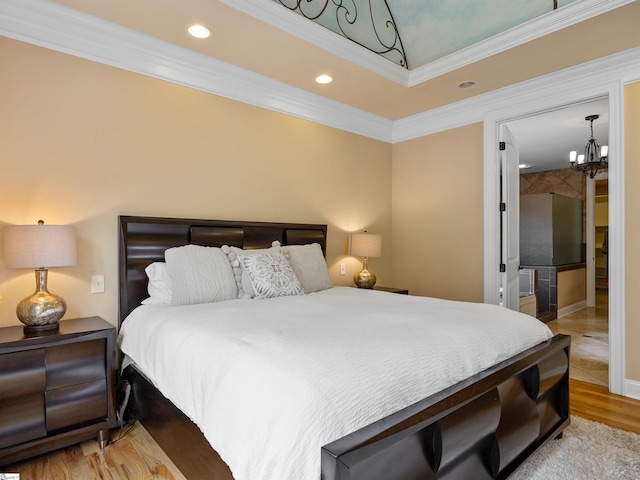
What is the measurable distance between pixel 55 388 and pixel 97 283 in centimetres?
74

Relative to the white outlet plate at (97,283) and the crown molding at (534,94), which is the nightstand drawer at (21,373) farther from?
the crown molding at (534,94)

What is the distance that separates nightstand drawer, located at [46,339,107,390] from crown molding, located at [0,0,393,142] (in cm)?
185

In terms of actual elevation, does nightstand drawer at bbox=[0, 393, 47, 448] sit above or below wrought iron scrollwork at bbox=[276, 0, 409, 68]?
below

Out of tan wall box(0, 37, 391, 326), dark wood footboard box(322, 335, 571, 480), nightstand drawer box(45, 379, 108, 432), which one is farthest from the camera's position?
tan wall box(0, 37, 391, 326)

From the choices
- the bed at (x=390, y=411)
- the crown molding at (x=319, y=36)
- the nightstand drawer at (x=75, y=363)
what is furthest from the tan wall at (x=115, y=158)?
the crown molding at (x=319, y=36)

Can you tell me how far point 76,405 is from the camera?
80.9 inches

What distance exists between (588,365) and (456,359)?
2.94 m

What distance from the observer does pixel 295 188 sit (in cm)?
366

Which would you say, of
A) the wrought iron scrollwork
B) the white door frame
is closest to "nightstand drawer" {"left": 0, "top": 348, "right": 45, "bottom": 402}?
the wrought iron scrollwork

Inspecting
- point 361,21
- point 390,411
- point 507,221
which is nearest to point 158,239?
point 390,411

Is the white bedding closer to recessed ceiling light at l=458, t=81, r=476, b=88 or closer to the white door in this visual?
the white door

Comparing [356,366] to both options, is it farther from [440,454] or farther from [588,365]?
[588,365]

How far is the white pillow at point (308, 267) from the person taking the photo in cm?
310

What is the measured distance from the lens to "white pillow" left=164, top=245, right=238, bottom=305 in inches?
96.7
